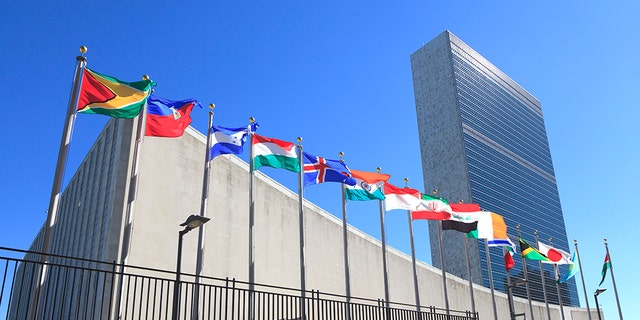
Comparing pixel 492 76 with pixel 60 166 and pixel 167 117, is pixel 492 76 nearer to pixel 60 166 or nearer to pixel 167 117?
pixel 167 117

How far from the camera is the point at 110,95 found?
13.3 m

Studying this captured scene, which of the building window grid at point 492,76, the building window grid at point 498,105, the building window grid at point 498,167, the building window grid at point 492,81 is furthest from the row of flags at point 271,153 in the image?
the building window grid at point 492,76

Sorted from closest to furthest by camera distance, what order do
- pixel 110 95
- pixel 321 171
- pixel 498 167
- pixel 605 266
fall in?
1. pixel 110 95
2. pixel 321 171
3. pixel 605 266
4. pixel 498 167

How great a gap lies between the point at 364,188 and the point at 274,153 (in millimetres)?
3983

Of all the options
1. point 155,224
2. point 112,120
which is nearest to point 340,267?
point 155,224

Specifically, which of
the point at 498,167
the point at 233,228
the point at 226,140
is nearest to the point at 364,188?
the point at 226,140

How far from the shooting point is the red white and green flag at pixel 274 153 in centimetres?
1800

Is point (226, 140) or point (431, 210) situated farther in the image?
point (431, 210)

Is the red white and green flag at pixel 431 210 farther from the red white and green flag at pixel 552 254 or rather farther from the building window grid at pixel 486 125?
the building window grid at pixel 486 125

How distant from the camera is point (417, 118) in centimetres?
14250

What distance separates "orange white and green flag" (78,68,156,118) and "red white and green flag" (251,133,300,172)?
4643 mm

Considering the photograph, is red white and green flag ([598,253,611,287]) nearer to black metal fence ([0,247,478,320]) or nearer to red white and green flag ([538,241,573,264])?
red white and green flag ([538,241,573,264])

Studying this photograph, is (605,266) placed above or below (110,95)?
above

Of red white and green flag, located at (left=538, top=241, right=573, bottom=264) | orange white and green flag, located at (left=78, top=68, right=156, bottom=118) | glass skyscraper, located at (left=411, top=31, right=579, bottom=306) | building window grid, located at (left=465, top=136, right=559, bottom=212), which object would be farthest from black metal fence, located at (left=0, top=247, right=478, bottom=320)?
building window grid, located at (left=465, top=136, right=559, bottom=212)
